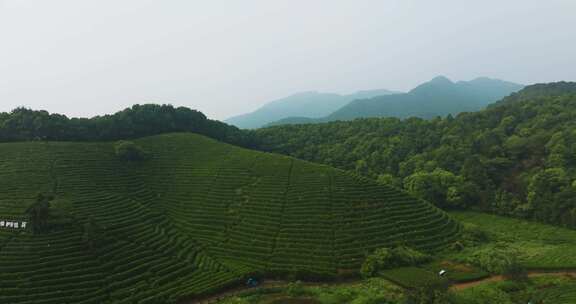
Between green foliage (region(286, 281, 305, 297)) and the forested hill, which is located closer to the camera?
green foliage (region(286, 281, 305, 297))

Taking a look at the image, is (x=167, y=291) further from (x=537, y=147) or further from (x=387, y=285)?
(x=537, y=147)

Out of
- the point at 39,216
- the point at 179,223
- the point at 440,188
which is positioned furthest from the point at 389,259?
the point at 440,188

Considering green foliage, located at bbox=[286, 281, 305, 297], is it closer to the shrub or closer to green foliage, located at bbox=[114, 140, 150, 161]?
the shrub

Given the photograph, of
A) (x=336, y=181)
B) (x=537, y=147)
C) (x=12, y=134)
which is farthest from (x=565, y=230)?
(x=12, y=134)

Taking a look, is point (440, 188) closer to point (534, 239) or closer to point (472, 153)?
point (472, 153)

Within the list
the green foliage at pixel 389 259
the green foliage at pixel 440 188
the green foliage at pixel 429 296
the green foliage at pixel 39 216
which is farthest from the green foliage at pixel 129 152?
the green foliage at pixel 440 188

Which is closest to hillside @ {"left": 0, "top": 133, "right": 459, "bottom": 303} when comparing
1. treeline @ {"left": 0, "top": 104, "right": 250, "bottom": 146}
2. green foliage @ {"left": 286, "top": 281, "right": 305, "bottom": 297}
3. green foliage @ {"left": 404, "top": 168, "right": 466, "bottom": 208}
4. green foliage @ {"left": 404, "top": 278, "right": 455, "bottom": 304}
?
green foliage @ {"left": 286, "top": 281, "right": 305, "bottom": 297}
